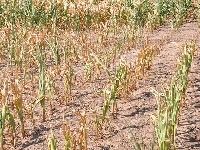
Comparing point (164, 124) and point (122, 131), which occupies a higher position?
point (164, 124)

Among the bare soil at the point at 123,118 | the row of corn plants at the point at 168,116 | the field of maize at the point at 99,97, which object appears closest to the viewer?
the row of corn plants at the point at 168,116

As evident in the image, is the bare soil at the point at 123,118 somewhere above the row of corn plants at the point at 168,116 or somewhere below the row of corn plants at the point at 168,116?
below

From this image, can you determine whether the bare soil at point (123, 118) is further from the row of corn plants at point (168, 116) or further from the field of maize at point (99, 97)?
the row of corn plants at point (168, 116)

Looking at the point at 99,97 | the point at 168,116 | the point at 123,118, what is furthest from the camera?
the point at 99,97

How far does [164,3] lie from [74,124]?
14.6 ft

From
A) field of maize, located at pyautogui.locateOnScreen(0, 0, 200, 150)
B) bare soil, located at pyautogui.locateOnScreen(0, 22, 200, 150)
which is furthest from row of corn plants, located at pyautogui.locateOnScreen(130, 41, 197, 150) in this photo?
bare soil, located at pyautogui.locateOnScreen(0, 22, 200, 150)

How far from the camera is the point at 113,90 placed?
2.09 m

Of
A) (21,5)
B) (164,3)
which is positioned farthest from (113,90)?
(164,3)

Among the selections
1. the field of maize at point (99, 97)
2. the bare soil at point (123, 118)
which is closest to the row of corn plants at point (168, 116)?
the field of maize at point (99, 97)

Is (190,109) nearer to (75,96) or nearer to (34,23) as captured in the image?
(75,96)

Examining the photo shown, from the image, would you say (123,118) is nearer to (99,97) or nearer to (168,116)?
(99,97)

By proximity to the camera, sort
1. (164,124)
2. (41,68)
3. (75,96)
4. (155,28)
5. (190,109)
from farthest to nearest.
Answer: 1. (155,28)
2. (75,96)
3. (190,109)
4. (41,68)
5. (164,124)

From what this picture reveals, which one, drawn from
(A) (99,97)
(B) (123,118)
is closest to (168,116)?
(B) (123,118)

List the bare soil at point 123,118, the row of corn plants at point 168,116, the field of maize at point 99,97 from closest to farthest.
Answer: the row of corn plants at point 168,116
the field of maize at point 99,97
the bare soil at point 123,118
